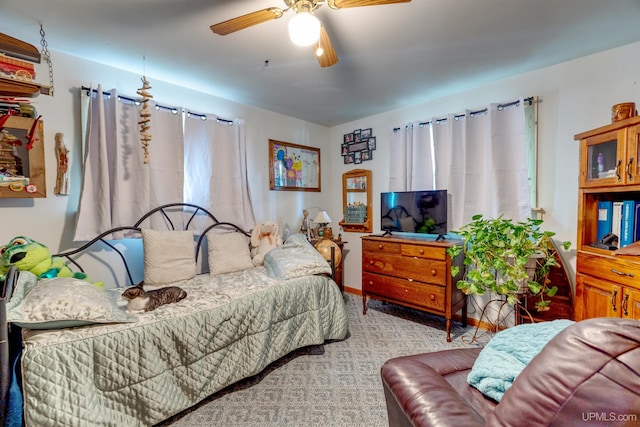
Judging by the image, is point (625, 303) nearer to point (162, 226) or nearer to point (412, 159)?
point (412, 159)

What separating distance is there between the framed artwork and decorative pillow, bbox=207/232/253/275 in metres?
0.98

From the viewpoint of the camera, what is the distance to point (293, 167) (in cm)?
378

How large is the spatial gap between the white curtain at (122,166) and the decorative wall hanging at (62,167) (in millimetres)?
112

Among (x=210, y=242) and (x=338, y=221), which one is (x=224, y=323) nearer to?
(x=210, y=242)

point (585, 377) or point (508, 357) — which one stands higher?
point (585, 377)

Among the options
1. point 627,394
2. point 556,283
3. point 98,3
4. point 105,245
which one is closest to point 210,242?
point 105,245

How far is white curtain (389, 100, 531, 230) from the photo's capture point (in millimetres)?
2531

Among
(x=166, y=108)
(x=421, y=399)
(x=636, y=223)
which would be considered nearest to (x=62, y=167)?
(x=166, y=108)

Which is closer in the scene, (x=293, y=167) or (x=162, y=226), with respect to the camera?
(x=162, y=226)

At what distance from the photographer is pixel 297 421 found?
5.32 feet

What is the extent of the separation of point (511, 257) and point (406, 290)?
936mm

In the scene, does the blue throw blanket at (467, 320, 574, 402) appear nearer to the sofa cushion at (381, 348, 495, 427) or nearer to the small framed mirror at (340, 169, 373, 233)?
the sofa cushion at (381, 348, 495, 427)

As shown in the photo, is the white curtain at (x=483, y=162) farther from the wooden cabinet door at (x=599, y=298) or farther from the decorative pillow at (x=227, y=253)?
the decorative pillow at (x=227, y=253)

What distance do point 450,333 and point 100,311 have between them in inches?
106
